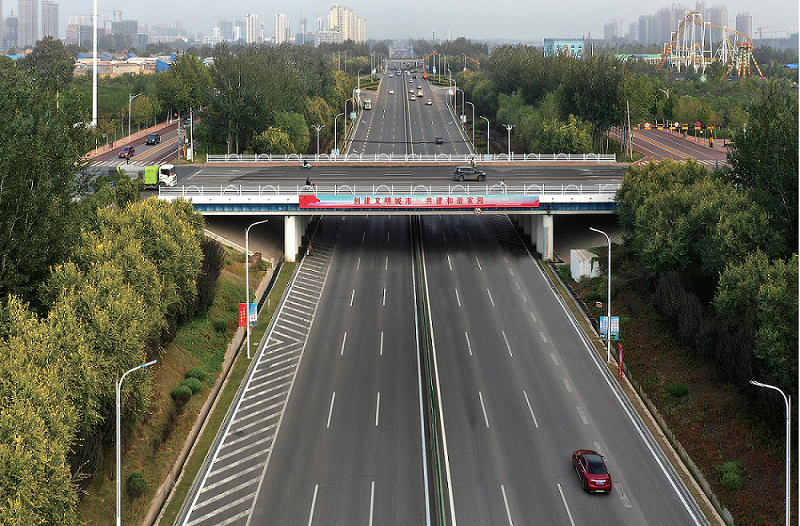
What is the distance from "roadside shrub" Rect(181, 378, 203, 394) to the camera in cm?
4731

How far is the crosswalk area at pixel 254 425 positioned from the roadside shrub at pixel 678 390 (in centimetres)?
2040

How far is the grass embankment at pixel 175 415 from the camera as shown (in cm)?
3644

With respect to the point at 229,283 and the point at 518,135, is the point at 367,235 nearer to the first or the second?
the point at 229,283

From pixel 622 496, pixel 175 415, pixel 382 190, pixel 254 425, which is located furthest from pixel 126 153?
pixel 622 496

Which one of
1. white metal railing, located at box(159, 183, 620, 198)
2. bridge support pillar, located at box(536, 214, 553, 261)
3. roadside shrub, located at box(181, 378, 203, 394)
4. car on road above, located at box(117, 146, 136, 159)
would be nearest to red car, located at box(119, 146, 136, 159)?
car on road above, located at box(117, 146, 136, 159)

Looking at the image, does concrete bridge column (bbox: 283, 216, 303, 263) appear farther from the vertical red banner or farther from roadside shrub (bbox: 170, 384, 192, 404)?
roadside shrub (bbox: 170, 384, 192, 404)

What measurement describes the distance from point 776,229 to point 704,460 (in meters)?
18.6

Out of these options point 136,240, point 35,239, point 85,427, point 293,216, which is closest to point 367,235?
point 293,216

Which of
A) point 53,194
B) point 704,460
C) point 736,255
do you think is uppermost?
point 53,194

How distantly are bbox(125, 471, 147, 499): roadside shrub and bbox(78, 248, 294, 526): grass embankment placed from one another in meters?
0.19

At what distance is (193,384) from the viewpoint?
47469 mm

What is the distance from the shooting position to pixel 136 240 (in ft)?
162

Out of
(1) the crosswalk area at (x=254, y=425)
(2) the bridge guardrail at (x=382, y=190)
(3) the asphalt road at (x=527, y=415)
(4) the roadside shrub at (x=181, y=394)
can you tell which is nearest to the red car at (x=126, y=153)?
(2) the bridge guardrail at (x=382, y=190)

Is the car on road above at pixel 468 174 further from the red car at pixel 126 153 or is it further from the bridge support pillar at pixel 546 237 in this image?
the red car at pixel 126 153
